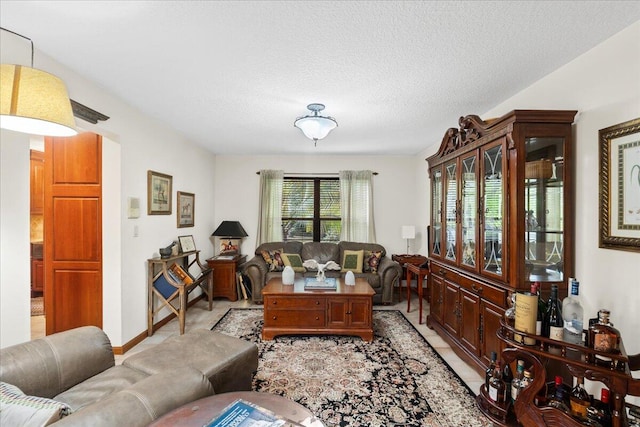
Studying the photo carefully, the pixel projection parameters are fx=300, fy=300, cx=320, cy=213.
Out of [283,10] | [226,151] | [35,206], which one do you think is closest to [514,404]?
[283,10]

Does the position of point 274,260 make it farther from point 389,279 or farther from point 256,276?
point 389,279

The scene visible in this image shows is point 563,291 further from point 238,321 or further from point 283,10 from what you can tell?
point 238,321

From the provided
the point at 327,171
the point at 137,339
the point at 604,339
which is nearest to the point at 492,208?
the point at 604,339

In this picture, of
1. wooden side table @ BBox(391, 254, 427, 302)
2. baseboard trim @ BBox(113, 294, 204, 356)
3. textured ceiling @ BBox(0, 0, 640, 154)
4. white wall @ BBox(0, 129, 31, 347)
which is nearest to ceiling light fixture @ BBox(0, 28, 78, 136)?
textured ceiling @ BBox(0, 0, 640, 154)

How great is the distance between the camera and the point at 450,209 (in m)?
3.22

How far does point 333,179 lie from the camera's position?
573 centimetres

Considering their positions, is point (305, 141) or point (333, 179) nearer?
point (305, 141)

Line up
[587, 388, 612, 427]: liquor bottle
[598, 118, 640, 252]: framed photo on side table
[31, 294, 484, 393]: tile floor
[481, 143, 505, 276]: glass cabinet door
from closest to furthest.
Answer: [587, 388, 612, 427]: liquor bottle, [598, 118, 640, 252]: framed photo on side table, [481, 143, 505, 276]: glass cabinet door, [31, 294, 484, 393]: tile floor

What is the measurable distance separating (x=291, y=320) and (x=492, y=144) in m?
2.66

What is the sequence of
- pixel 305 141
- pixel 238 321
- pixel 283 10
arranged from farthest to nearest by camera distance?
pixel 305 141 → pixel 238 321 → pixel 283 10

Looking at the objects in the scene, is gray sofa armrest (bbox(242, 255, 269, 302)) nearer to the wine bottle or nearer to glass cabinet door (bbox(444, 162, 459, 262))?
glass cabinet door (bbox(444, 162, 459, 262))

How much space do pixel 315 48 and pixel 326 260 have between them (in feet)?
12.4

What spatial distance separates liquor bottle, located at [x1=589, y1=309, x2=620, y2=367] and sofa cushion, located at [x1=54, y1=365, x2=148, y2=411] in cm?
248

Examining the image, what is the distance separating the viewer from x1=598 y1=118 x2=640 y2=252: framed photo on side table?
1.71 meters
